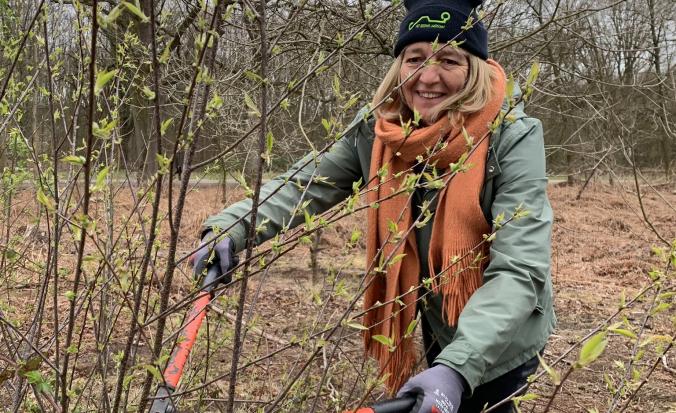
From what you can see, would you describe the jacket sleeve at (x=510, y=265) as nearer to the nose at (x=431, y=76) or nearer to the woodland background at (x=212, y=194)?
the woodland background at (x=212, y=194)

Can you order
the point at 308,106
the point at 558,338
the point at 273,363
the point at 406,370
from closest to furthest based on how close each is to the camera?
1. the point at 406,370
2. the point at 273,363
3. the point at 558,338
4. the point at 308,106

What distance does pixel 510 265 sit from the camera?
1588mm

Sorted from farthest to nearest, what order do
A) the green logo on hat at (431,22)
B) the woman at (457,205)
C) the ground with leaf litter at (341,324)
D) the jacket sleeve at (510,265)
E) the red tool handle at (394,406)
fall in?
the green logo on hat at (431,22), the ground with leaf litter at (341,324), the woman at (457,205), the jacket sleeve at (510,265), the red tool handle at (394,406)

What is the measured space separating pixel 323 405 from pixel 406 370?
4.68 feet

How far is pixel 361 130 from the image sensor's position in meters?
2.22

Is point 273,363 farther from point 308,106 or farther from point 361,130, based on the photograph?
point 308,106

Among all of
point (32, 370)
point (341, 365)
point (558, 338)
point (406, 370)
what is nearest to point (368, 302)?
point (406, 370)

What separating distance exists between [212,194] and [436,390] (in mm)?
12021

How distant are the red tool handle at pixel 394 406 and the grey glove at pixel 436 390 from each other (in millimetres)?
12

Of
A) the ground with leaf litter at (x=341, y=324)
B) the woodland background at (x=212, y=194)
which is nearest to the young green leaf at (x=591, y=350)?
the woodland background at (x=212, y=194)

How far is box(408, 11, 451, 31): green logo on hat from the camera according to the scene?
1940mm

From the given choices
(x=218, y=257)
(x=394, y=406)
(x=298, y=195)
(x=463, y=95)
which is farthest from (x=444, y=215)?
(x=394, y=406)

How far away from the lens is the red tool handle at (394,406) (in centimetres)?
107

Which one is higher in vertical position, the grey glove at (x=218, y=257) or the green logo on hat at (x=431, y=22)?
the green logo on hat at (x=431, y=22)
